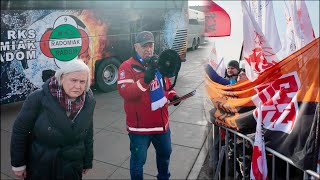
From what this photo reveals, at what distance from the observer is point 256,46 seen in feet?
11.4

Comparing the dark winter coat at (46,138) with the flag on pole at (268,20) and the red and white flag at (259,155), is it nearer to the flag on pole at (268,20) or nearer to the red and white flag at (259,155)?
the red and white flag at (259,155)

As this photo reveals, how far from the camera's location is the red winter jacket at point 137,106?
3.10 m

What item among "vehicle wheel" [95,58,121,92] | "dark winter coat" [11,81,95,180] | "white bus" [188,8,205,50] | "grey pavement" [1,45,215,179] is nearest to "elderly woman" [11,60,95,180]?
"dark winter coat" [11,81,95,180]

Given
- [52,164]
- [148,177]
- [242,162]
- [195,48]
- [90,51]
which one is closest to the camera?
[52,164]

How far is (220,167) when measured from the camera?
3.48 meters

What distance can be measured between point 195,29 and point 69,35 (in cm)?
1505

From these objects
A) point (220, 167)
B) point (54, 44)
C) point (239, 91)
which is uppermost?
point (54, 44)

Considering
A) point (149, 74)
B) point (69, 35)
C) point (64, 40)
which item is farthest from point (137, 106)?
point (69, 35)

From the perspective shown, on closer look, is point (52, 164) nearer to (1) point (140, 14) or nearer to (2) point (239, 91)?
(2) point (239, 91)

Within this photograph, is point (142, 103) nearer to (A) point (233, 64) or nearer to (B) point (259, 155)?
(B) point (259, 155)

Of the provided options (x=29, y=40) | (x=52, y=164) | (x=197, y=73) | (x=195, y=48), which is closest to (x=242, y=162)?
(x=52, y=164)

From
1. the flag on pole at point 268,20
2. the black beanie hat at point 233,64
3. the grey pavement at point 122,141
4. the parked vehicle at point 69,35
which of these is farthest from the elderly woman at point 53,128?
the parked vehicle at point 69,35

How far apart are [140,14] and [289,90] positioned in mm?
6706

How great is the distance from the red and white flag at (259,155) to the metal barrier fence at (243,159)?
65 millimetres
